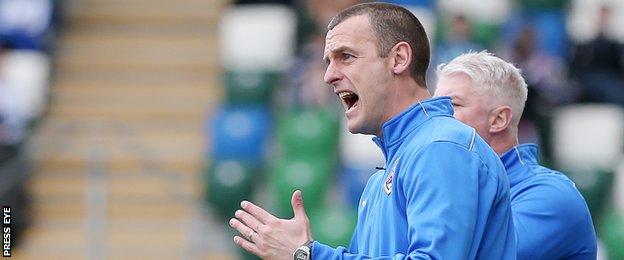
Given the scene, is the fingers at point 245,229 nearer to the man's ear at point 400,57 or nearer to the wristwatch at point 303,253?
the wristwatch at point 303,253

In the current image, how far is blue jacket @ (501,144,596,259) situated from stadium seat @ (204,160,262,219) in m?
5.58

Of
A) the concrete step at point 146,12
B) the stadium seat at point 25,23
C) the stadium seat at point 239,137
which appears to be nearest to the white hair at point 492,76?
the stadium seat at point 239,137

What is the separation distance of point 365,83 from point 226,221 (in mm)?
6410

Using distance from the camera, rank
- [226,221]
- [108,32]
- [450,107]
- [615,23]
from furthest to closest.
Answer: [108,32]
[615,23]
[226,221]
[450,107]

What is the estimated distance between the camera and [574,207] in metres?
4.54

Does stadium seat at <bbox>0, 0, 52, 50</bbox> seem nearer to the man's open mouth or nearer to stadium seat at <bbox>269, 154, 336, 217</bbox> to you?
stadium seat at <bbox>269, 154, 336, 217</bbox>

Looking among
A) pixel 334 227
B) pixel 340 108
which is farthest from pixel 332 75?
pixel 340 108

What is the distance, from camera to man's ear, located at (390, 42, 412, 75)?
385 centimetres

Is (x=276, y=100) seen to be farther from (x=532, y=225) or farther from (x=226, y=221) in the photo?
(x=532, y=225)

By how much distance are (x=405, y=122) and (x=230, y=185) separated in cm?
631

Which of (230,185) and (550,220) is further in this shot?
(230,185)

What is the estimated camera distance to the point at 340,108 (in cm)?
1027

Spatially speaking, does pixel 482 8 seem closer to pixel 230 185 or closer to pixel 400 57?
pixel 230 185

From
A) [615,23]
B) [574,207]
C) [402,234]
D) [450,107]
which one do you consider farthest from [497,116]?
[615,23]
